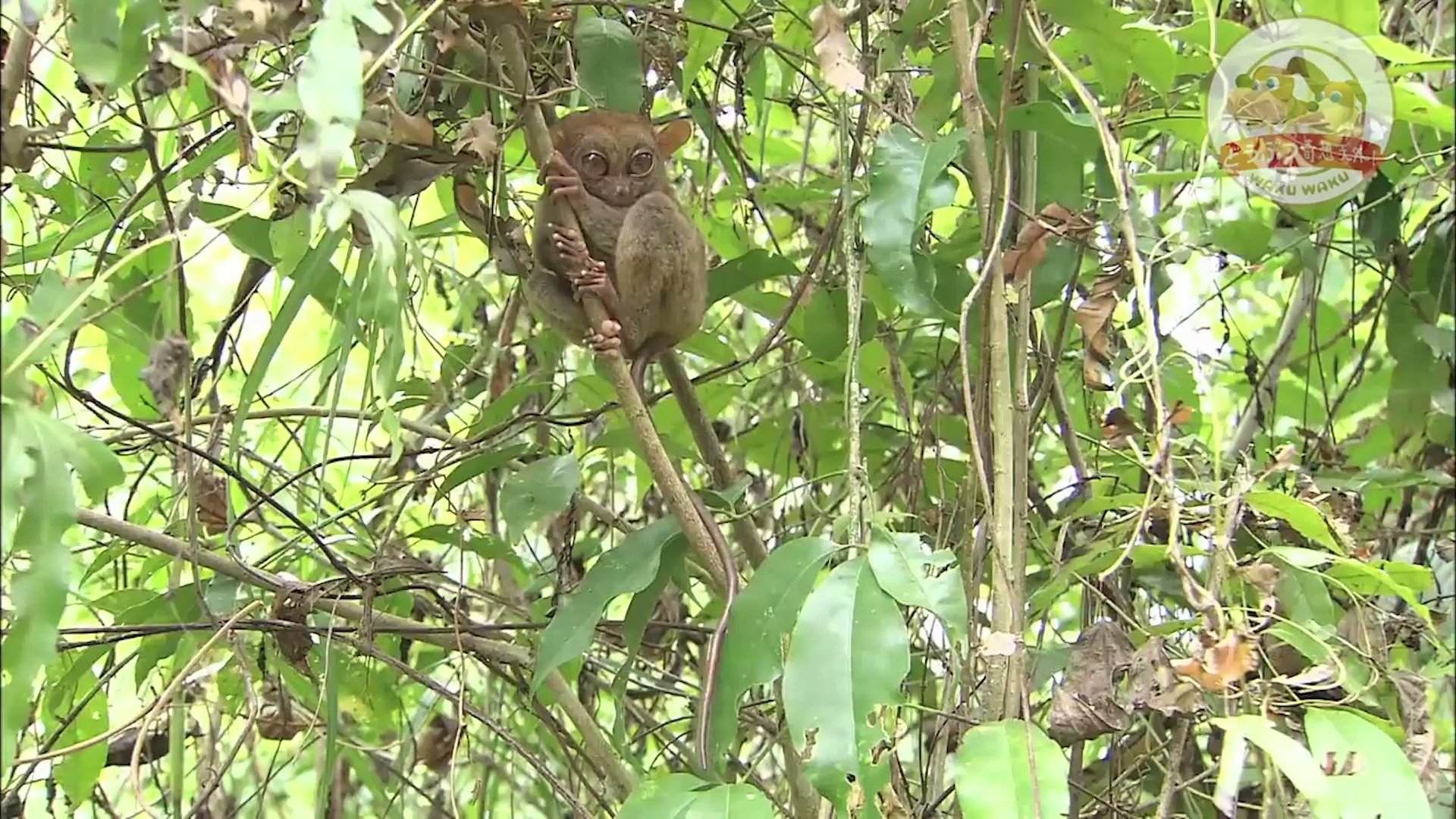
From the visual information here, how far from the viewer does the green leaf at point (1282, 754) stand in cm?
125

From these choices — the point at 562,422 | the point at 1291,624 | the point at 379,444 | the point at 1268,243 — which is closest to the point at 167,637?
the point at 562,422

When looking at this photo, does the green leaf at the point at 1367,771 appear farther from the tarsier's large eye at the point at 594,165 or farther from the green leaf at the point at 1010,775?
the tarsier's large eye at the point at 594,165

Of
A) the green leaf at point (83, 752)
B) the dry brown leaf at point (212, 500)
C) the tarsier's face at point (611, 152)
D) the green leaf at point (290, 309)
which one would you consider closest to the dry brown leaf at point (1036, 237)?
the tarsier's face at point (611, 152)

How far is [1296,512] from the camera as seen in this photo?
1.59 meters

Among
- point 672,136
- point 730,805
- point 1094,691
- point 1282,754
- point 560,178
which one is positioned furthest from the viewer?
point 672,136

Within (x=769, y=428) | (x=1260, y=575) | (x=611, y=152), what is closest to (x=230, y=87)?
(x=611, y=152)

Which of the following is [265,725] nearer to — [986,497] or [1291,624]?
[986,497]

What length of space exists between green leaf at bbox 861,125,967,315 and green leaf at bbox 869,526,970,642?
334mm

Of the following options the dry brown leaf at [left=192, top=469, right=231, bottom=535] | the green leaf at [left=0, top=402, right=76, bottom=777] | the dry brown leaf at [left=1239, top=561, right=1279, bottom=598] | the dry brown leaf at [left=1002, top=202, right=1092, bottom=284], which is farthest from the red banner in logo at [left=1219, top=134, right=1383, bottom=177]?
Result: the dry brown leaf at [left=192, top=469, right=231, bottom=535]

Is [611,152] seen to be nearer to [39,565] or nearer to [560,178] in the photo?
[560,178]

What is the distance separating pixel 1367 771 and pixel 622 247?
1333mm

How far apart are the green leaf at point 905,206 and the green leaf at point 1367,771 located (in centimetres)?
68

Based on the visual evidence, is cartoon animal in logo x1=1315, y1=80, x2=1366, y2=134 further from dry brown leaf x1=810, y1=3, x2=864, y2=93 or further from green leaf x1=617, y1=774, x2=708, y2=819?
green leaf x1=617, y1=774, x2=708, y2=819

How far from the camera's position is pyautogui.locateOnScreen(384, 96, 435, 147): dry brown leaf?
1.55m
